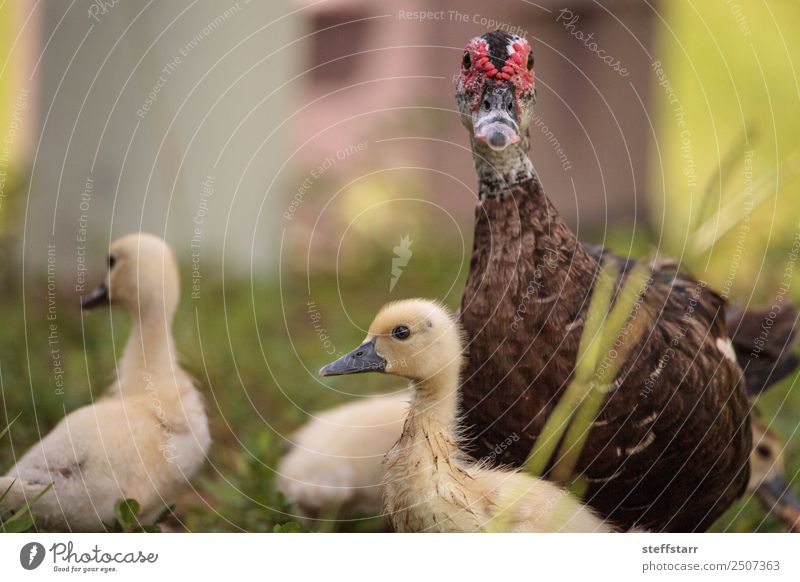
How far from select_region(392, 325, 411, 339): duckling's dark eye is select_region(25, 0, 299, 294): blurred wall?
0.52m

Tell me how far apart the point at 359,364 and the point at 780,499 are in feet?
2.32

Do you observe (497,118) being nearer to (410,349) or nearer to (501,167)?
(501,167)

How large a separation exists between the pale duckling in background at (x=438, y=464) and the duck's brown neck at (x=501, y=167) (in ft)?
0.49

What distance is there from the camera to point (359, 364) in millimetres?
1028

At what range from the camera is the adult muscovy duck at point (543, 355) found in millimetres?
1011

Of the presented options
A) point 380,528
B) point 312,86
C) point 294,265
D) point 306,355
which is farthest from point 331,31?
point 380,528

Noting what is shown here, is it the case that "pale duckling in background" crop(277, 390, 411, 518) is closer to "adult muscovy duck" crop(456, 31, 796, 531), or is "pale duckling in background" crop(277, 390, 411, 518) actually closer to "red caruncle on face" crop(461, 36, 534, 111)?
"adult muscovy duck" crop(456, 31, 796, 531)

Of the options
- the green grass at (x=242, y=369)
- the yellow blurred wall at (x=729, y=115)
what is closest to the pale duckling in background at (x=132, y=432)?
the green grass at (x=242, y=369)

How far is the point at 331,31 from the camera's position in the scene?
1685 millimetres

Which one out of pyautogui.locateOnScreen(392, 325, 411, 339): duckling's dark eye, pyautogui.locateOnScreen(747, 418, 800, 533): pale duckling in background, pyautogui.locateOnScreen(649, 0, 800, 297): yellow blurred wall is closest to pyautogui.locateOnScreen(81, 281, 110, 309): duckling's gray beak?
pyautogui.locateOnScreen(392, 325, 411, 339): duckling's dark eye

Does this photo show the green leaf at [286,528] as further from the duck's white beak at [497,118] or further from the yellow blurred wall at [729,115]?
the yellow blurred wall at [729,115]

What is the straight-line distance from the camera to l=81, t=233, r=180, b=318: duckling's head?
46.2 inches

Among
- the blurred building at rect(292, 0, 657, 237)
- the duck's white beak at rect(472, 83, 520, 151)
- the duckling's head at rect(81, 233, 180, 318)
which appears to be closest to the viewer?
the duck's white beak at rect(472, 83, 520, 151)

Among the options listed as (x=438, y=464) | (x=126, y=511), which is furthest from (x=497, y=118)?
(x=126, y=511)
